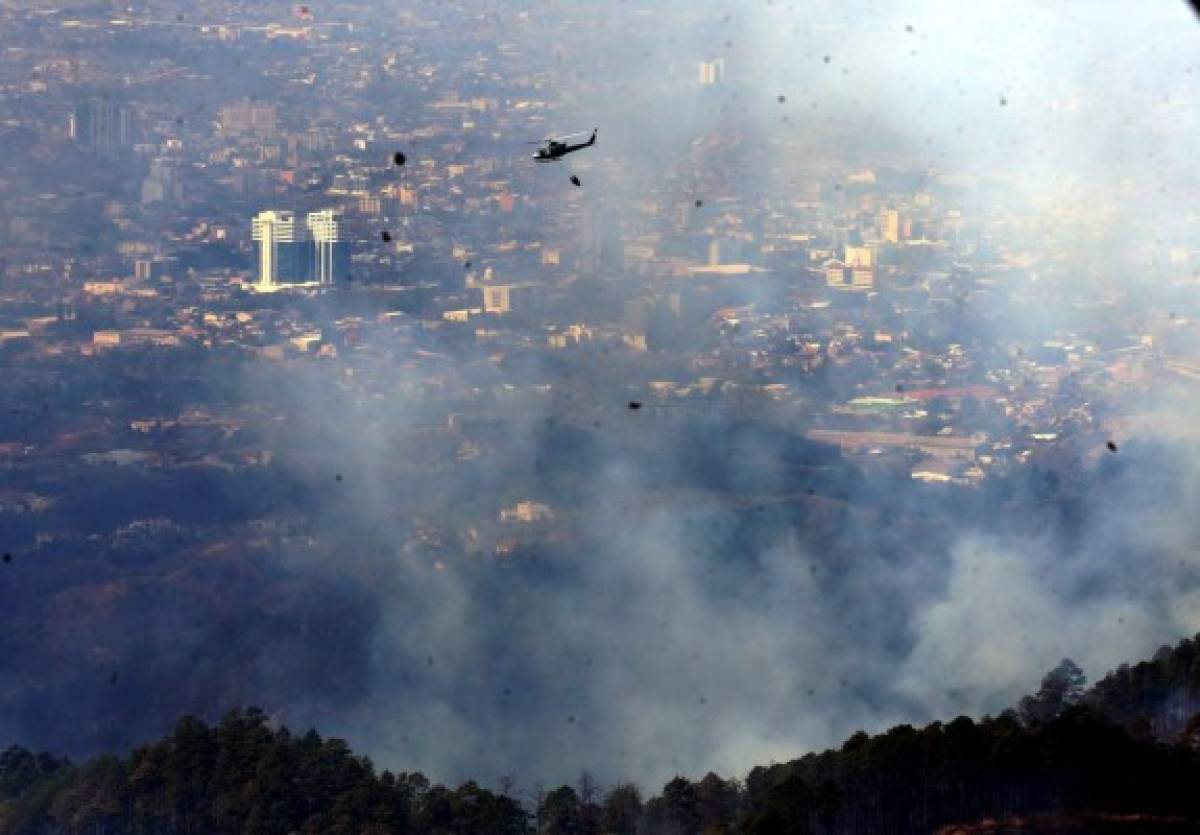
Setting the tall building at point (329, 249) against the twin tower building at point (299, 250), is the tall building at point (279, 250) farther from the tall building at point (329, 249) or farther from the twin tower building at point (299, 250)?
the tall building at point (329, 249)

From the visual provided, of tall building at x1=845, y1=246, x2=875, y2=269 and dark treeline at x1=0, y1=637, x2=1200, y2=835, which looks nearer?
dark treeline at x1=0, y1=637, x2=1200, y2=835

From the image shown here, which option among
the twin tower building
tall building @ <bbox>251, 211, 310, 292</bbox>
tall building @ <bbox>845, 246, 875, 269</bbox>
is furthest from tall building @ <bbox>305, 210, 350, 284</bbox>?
tall building @ <bbox>845, 246, 875, 269</bbox>

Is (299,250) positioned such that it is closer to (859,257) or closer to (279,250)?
(279,250)

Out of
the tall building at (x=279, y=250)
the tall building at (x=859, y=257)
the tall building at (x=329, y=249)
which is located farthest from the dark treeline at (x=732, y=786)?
the tall building at (x=279, y=250)

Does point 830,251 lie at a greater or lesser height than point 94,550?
greater

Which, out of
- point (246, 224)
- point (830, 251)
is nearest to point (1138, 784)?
point (830, 251)

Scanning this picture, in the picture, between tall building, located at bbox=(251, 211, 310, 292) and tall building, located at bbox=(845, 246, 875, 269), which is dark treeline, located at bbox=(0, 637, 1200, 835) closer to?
tall building, located at bbox=(845, 246, 875, 269)

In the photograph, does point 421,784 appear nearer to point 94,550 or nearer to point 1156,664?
point 1156,664
